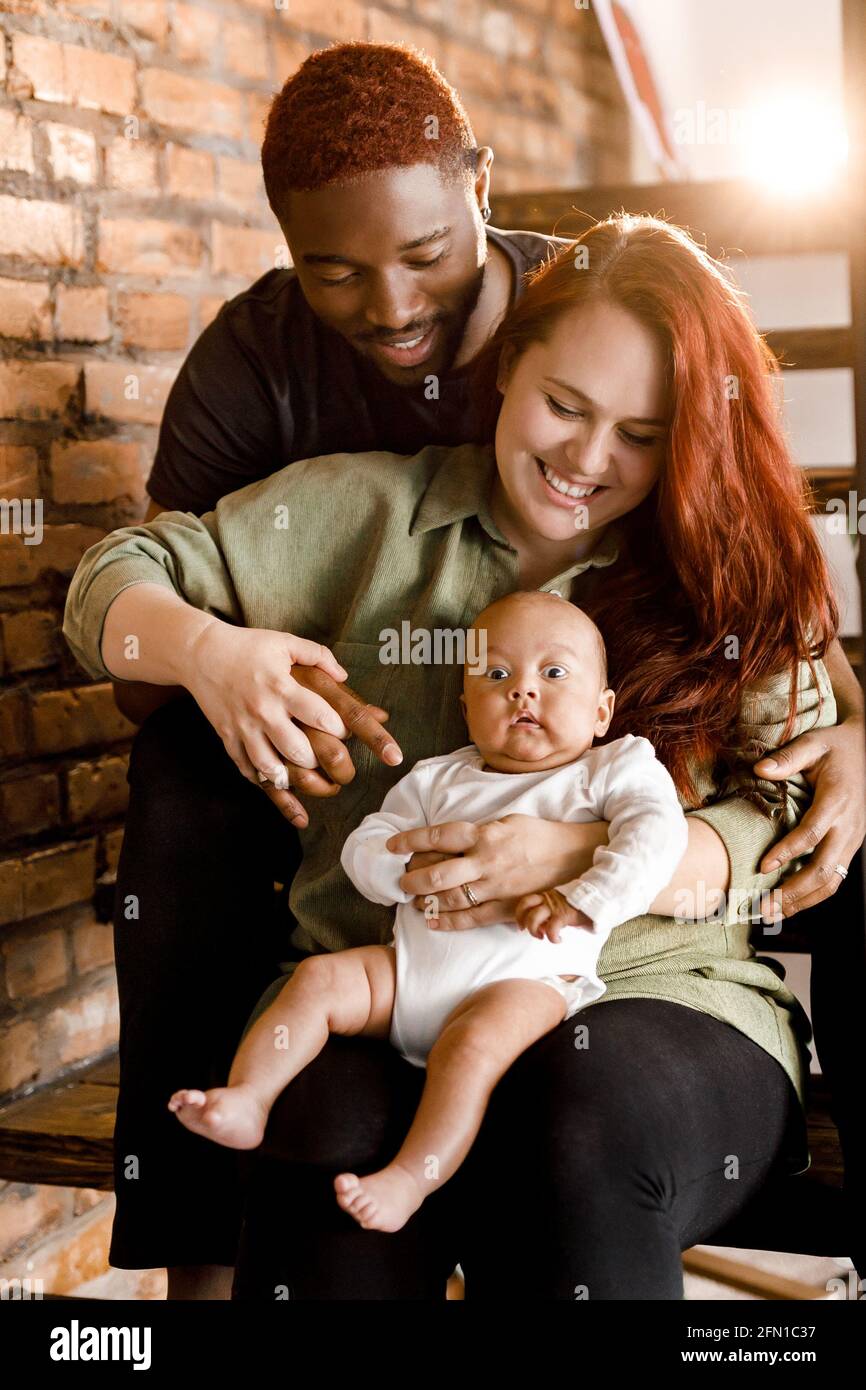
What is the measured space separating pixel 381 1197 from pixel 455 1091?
0.37 feet

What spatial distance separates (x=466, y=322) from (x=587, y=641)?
608 mm

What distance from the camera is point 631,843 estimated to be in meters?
1.27

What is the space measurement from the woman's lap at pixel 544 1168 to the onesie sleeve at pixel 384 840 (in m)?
0.15

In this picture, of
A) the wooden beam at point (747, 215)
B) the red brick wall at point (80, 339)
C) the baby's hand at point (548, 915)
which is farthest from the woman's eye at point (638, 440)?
the wooden beam at point (747, 215)

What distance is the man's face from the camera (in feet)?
5.28

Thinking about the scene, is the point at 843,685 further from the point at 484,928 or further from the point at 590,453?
the point at 484,928

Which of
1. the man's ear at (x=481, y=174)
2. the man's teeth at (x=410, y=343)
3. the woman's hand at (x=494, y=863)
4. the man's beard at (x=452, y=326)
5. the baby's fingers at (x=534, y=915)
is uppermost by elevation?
the man's ear at (x=481, y=174)

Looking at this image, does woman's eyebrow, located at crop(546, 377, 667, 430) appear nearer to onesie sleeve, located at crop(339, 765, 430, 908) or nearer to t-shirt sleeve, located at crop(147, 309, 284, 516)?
onesie sleeve, located at crop(339, 765, 430, 908)

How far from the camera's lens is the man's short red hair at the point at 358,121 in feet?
5.24

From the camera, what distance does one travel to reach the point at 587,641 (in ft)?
Result: 4.58

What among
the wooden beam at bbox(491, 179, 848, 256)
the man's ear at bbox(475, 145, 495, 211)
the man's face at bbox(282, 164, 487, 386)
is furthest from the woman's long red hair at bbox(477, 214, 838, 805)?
the wooden beam at bbox(491, 179, 848, 256)

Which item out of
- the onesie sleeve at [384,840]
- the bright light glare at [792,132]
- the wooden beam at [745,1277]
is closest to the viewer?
the onesie sleeve at [384,840]

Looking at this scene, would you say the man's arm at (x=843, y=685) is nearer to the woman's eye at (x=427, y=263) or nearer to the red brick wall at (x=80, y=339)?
the woman's eye at (x=427, y=263)
